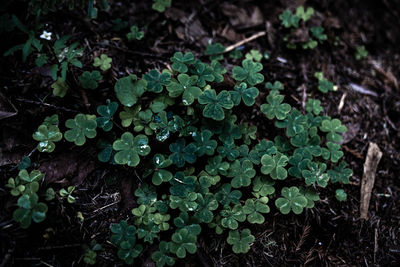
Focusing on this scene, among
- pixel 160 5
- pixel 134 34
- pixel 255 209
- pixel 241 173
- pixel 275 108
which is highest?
pixel 160 5

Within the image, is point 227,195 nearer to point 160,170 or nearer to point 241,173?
point 241,173

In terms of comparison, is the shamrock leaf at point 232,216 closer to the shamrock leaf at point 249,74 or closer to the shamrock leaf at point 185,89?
the shamrock leaf at point 185,89

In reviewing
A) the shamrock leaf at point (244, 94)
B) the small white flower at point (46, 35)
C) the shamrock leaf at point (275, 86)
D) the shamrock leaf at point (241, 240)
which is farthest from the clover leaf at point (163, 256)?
the small white flower at point (46, 35)

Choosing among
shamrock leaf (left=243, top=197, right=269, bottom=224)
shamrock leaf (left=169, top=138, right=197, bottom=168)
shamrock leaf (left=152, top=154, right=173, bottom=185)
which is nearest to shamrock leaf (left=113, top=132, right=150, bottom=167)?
shamrock leaf (left=152, top=154, right=173, bottom=185)

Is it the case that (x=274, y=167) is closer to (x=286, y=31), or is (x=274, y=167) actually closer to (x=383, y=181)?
(x=383, y=181)

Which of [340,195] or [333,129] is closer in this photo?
[340,195]

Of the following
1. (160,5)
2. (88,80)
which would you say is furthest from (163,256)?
(160,5)

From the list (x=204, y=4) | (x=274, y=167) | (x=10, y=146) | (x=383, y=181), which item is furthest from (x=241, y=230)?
(x=204, y=4)
